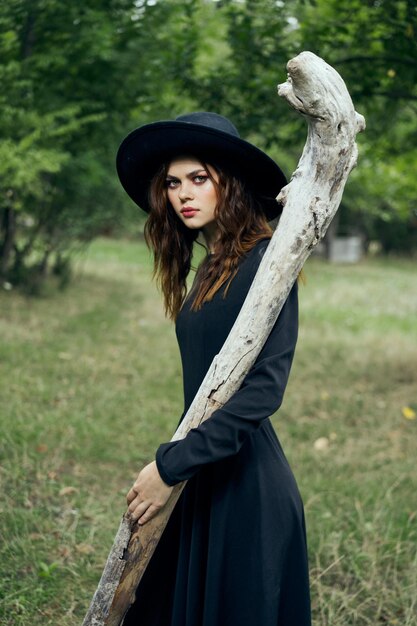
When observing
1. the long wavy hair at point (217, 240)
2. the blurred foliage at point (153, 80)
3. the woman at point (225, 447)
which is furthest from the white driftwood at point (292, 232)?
the blurred foliage at point (153, 80)

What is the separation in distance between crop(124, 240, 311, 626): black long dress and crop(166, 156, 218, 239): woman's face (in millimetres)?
189

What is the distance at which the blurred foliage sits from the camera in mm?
6070

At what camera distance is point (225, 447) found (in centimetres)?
201

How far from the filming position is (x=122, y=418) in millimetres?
5898

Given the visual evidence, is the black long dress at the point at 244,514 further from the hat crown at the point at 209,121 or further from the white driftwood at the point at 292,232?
the hat crown at the point at 209,121

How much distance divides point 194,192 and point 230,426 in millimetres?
721

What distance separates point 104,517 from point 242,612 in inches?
77.9

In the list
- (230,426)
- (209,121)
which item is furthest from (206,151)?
(230,426)

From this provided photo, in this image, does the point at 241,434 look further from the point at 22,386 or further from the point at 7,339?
the point at 7,339

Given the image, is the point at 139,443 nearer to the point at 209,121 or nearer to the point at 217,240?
the point at 217,240

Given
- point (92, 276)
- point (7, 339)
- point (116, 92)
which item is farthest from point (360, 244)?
point (7, 339)

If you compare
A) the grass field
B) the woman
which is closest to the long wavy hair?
the woman

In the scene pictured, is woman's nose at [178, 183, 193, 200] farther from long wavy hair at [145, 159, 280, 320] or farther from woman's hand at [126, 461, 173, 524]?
woman's hand at [126, 461, 173, 524]

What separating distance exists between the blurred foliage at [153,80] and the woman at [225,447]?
3.22 m
